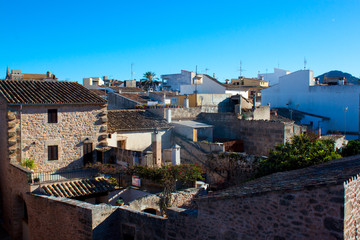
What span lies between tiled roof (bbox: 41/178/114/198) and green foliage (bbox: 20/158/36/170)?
181 inches

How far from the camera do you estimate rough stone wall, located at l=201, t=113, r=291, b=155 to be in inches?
821

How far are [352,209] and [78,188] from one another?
11.5 metres

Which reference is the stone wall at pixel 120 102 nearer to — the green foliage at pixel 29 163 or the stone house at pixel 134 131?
the stone house at pixel 134 131

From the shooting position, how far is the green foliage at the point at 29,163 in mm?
18420

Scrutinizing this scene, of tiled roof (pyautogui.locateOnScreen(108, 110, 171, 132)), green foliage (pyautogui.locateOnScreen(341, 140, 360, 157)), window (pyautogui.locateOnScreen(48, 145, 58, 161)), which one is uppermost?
tiled roof (pyautogui.locateOnScreen(108, 110, 171, 132))

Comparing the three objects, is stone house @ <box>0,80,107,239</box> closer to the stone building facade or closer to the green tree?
the green tree

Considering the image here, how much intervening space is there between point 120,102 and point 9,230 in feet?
53.3

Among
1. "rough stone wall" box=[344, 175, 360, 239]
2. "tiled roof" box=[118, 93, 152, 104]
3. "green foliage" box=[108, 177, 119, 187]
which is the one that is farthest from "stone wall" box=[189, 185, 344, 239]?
"tiled roof" box=[118, 93, 152, 104]

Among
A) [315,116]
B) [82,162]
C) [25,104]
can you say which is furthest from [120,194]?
[315,116]

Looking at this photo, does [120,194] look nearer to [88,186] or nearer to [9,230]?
[88,186]

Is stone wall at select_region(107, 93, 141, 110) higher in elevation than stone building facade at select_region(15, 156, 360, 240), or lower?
higher

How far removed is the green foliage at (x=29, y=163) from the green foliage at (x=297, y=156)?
1212cm

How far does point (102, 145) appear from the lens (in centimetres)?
2142

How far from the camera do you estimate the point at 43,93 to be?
66.6ft
